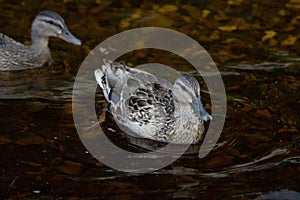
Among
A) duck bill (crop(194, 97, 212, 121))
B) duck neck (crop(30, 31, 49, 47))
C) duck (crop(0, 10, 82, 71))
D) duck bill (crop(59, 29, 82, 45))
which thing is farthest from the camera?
duck neck (crop(30, 31, 49, 47))

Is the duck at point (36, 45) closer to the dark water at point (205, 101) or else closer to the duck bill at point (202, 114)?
the dark water at point (205, 101)

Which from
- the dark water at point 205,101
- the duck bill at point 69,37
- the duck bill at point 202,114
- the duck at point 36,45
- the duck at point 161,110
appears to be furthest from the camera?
the duck at point 36,45

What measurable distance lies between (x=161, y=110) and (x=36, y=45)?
10.7 feet

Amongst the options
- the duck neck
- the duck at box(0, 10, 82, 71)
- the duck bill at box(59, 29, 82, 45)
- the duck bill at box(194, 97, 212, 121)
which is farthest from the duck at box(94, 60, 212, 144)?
the duck neck

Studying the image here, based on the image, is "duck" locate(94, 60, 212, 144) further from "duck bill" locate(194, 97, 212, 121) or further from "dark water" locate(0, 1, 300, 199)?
"dark water" locate(0, 1, 300, 199)

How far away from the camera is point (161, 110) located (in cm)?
847

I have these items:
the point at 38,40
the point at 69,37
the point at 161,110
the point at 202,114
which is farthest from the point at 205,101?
the point at 38,40

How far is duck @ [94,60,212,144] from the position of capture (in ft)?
27.0

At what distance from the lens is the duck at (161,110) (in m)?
8.22

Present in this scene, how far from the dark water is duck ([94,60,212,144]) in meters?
0.28

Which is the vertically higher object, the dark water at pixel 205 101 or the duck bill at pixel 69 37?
the duck bill at pixel 69 37

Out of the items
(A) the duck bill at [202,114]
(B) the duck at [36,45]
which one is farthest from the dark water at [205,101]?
(A) the duck bill at [202,114]

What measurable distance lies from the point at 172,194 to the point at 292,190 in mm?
1254

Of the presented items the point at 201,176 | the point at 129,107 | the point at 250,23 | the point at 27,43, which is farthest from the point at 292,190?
the point at 27,43
